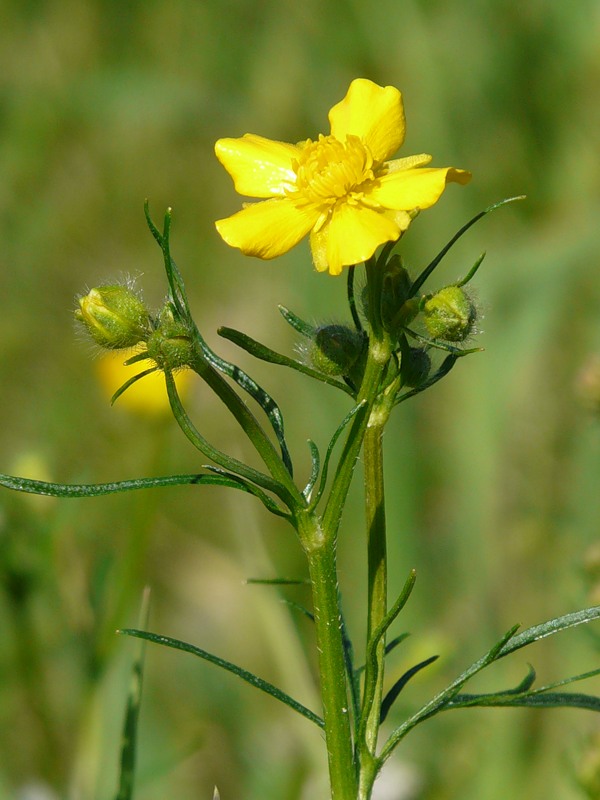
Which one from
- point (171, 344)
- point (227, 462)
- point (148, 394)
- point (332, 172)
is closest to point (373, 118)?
point (332, 172)

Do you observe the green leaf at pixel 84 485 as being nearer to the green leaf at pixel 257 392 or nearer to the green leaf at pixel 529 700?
the green leaf at pixel 257 392

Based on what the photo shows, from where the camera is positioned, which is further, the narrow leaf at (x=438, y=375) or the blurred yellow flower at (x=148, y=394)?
the blurred yellow flower at (x=148, y=394)

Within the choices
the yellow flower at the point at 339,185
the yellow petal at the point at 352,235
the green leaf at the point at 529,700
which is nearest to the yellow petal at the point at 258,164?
the yellow flower at the point at 339,185

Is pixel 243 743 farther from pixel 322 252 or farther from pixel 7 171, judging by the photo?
pixel 7 171

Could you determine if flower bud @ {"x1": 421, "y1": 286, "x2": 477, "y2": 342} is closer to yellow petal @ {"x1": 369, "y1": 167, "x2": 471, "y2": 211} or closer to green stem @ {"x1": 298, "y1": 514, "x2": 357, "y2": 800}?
yellow petal @ {"x1": 369, "y1": 167, "x2": 471, "y2": 211}

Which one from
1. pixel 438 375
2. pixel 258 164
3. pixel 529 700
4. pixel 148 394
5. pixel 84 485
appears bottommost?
pixel 529 700

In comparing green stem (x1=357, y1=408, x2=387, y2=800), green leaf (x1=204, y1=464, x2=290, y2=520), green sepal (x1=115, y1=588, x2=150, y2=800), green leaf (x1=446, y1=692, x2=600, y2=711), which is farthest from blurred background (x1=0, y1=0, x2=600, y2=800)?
green leaf (x1=204, y1=464, x2=290, y2=520)

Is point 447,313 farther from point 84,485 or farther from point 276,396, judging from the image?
point 276,396
